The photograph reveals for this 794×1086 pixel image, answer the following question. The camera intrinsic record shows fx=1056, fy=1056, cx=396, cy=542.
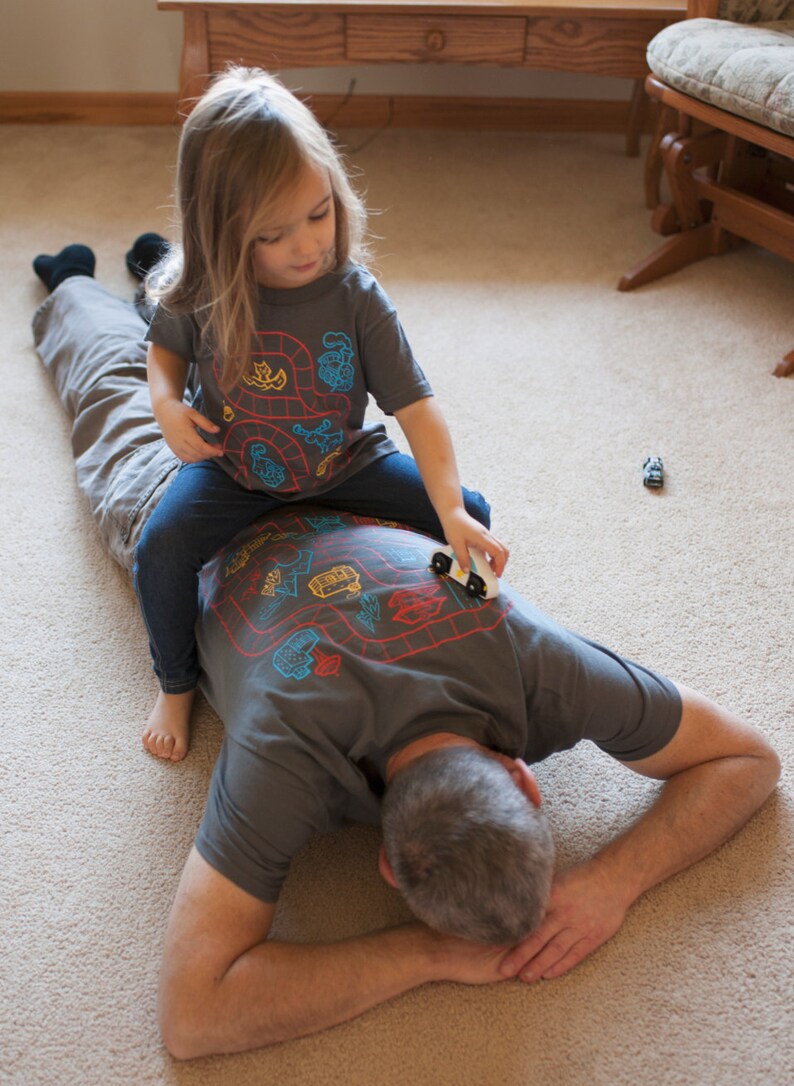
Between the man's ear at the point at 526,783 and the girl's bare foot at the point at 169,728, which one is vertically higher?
the man's ear at the point at 526,783

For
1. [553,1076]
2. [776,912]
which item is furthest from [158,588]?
[776,912]

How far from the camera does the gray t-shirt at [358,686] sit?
3.53 feet

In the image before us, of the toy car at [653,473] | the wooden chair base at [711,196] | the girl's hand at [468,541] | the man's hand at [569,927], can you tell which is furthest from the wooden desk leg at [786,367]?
the man's hand at [569,927]

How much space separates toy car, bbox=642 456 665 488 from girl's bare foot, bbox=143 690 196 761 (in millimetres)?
842

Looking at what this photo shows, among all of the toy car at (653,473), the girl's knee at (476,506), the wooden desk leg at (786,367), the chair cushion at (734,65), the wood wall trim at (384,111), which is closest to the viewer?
the girl's knee at (476,506)

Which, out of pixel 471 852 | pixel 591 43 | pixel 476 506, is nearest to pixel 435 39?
pixel 591 43

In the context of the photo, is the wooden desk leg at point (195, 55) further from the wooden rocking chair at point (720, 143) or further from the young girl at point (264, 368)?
the young girl at point (264, 368)

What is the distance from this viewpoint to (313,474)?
52.6 inches

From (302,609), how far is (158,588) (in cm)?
23

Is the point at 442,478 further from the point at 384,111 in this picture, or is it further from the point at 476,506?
the point at 384,111

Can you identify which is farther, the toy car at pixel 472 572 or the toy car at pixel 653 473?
the toy car at pixel 653 473

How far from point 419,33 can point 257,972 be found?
2019 millimetres

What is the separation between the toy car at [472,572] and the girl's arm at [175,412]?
0.31 meters

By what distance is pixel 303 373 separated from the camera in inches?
49.8
